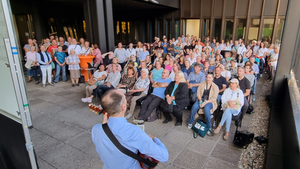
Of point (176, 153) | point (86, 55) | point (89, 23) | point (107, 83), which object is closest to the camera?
point (176, 153)

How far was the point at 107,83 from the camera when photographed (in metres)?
6.08

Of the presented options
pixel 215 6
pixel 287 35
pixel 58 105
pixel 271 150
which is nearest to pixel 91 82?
pixel 58 105

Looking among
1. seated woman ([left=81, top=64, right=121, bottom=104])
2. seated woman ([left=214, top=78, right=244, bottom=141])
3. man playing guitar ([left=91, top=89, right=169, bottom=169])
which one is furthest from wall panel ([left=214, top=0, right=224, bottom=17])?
man playing guitar ([left=91, top=89, right=169, bottom=169])

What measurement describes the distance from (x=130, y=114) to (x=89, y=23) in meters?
5.99

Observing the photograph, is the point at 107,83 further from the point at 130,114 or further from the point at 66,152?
the point at 66,152

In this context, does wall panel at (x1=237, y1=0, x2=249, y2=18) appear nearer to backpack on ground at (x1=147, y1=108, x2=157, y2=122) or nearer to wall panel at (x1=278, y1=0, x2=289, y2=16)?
wall panel at (x1=278, y1=0, x2=289, y2=16)

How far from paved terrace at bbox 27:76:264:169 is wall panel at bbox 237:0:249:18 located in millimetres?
11013

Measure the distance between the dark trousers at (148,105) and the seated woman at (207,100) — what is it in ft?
3.08

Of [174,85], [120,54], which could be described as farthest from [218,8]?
[174,85]

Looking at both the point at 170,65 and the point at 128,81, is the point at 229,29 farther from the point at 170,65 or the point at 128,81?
the point at 128,81

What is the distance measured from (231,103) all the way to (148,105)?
2016 millimetres

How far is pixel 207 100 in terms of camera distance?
4.77 meters

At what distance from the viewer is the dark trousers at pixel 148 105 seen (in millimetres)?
5016

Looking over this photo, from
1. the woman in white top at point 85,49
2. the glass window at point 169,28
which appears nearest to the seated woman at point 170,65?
the woman in white top at point 85,49
